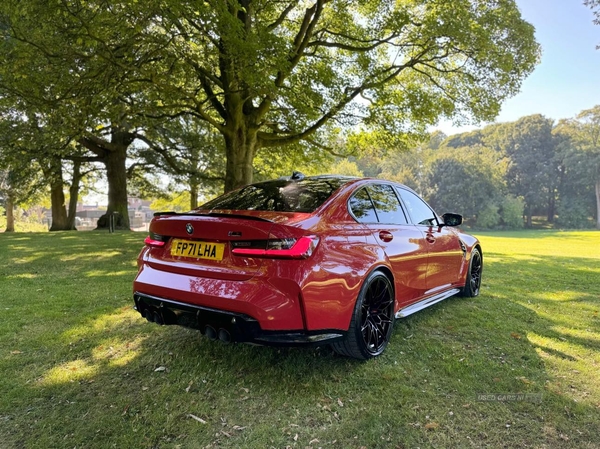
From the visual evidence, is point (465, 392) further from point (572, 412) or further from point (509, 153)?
point (509, 153)

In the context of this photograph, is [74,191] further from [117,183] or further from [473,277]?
[473,277]

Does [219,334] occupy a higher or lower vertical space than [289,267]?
lower

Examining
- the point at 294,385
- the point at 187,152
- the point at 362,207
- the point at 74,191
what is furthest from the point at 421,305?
the point at 74,191

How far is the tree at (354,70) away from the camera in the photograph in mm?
8430

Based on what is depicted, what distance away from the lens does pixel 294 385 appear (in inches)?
103

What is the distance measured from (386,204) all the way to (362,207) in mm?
483

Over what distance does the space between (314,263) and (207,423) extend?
114cm

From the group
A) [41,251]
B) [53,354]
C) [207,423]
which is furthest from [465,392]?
[41,251]

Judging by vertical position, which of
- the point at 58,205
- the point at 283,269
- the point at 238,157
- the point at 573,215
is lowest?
the point at 283,269

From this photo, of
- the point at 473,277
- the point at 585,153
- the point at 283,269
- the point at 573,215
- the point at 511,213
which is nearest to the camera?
the point at 283,269

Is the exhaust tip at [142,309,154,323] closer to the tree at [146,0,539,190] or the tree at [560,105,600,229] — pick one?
the tree at [146,0,539,190]

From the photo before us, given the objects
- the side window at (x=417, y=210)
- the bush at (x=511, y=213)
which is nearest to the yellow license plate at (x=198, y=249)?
the side window at (x=417, y=210)

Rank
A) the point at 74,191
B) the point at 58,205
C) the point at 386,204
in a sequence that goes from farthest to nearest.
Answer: the point at 74,191 < the point at 58,205 < the point at 386,204

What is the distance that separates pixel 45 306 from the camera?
4.33 m
